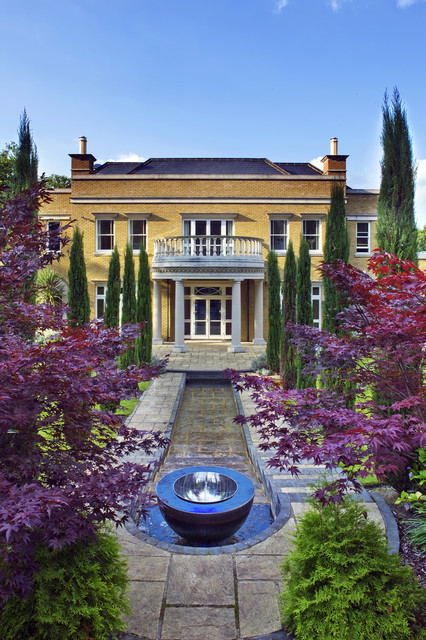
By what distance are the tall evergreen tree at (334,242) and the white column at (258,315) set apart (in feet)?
26.8

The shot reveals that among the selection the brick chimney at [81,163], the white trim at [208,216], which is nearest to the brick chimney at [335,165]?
the white trim at [208,216]

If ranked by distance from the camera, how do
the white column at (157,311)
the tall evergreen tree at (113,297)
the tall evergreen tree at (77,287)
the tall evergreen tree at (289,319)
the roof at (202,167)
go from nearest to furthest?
the tall evergreen tree at (289,319), the tall evergreen tree at (77,287), the tall evergreen tree at (113,297), the white column at (157,311), the roof at (202,167)

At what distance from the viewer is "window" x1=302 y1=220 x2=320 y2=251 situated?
2248cm

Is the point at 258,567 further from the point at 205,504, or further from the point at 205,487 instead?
the point at 205,487

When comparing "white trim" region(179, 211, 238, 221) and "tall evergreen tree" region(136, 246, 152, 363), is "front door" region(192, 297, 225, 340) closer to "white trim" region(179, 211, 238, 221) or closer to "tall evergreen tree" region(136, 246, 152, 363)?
"white trim" region(179, 211, 238, 221)

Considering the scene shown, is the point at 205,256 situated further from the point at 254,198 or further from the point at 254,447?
the point at 254,447

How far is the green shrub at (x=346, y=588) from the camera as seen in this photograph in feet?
10.1

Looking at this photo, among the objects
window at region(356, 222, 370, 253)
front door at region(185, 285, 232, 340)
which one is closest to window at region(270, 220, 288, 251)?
front door at region(185, 285, 232, 340)

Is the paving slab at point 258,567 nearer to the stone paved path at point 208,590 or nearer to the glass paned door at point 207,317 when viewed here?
the stone paved path at point 208,590

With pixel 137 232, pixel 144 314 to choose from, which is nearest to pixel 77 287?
pixel 144 314

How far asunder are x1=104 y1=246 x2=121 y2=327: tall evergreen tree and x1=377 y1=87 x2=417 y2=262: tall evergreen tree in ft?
29.1

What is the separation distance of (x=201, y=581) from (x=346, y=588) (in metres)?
1.54

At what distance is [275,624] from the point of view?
3.51 meters

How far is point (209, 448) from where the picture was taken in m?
8.52
